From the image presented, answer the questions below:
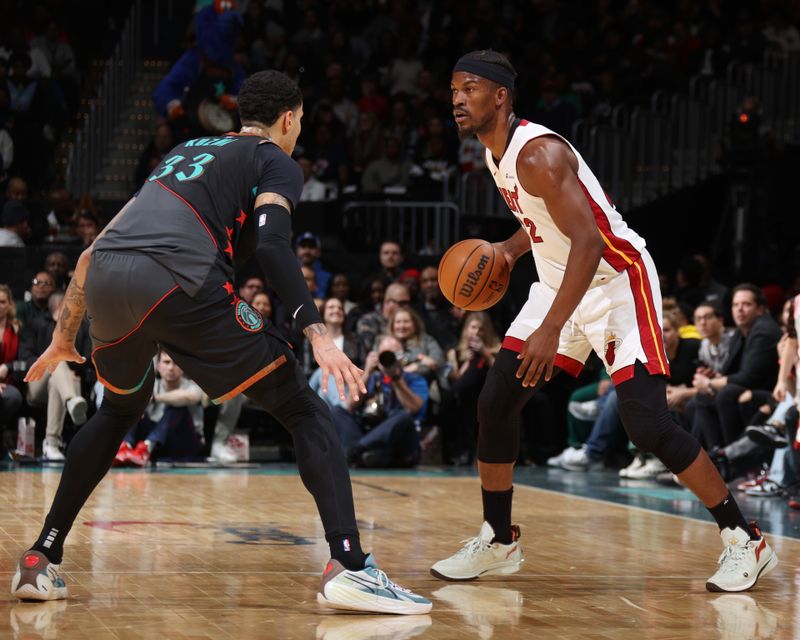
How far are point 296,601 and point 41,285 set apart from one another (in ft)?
22.2

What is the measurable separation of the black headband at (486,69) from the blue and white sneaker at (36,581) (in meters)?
2.28

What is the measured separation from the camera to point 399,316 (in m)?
10.8

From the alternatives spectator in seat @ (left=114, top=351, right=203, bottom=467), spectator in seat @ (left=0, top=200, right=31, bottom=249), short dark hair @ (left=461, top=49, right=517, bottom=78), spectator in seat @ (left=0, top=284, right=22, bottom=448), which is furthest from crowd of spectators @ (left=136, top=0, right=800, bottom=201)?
short dark hair @ (left=461, top=49, right=517, bottom=78)

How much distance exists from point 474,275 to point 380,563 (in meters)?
1.21

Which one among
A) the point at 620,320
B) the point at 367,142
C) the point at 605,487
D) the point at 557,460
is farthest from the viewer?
the point at 367,142

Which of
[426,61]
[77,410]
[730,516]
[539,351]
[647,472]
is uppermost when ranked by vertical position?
[426,61]

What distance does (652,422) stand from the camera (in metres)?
4.82

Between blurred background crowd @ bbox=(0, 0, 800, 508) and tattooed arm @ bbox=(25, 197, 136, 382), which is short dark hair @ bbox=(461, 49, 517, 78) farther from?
blurred background crowd @ bbox=(0, 0, 800, 508)

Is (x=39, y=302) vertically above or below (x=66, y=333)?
below

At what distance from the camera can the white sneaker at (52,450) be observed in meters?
9.77

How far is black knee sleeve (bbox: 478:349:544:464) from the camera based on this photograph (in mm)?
4941

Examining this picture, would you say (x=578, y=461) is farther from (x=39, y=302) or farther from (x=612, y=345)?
(x=612, y=345)

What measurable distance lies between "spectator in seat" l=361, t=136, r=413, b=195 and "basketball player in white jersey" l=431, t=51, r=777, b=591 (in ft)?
29.2

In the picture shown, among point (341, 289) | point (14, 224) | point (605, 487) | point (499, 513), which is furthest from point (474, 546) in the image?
point (14, 224)
